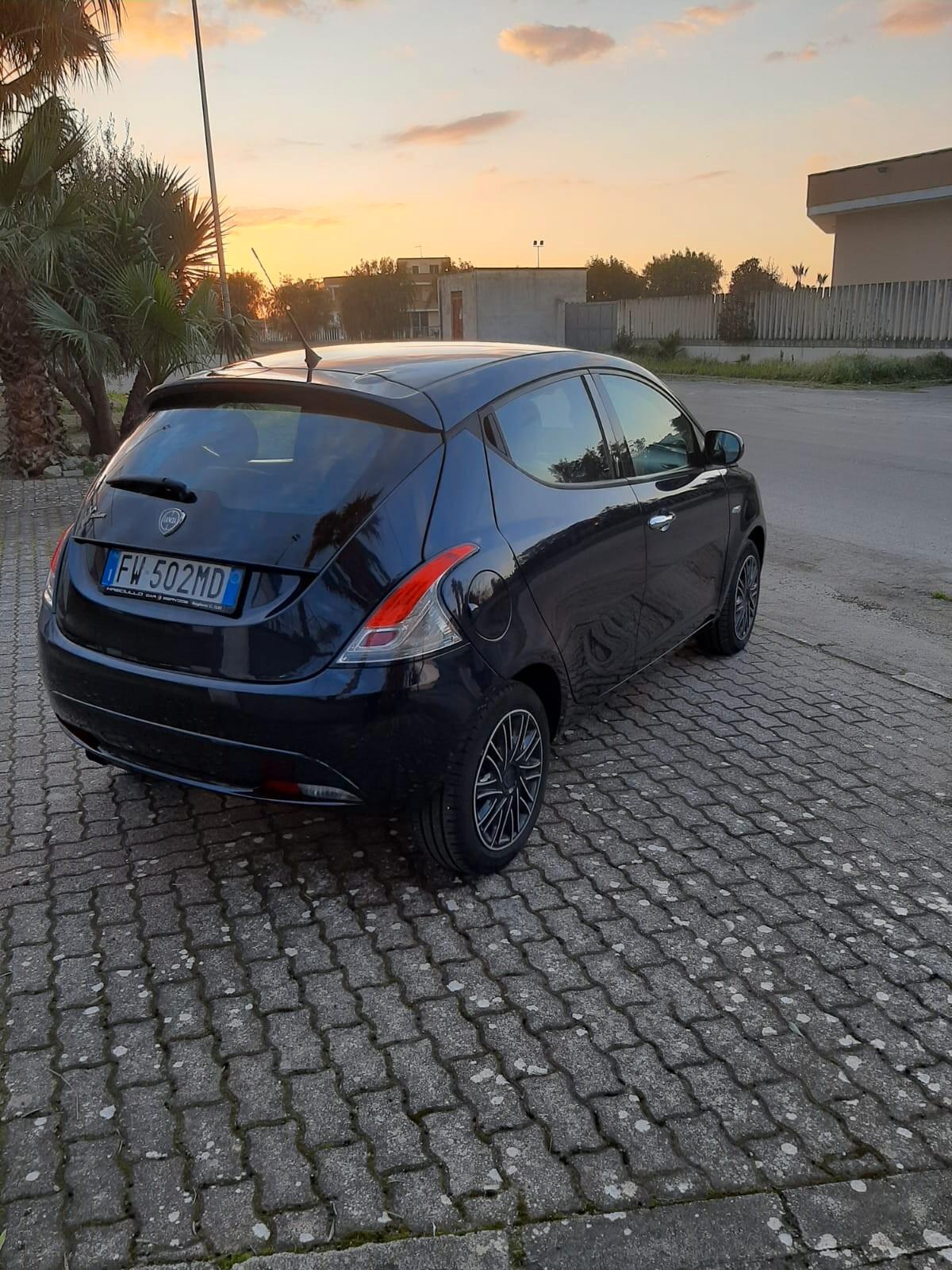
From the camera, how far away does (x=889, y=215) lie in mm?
40812

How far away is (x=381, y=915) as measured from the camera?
132 inches

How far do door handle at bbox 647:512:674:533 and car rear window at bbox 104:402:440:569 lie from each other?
144 cm

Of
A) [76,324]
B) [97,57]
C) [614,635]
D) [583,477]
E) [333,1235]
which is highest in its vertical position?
[97,57]

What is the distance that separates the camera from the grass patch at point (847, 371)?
1141 inches

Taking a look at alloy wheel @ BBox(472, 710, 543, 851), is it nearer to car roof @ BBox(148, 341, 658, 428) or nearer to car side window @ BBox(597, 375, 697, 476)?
car roof @ BBox(148, 341, 658, 428)

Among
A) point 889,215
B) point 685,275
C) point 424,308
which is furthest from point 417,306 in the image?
point 889,215

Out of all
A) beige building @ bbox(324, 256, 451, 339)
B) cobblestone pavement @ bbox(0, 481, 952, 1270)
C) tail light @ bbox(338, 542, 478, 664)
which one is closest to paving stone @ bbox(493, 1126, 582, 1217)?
cobblestone pavement @ bbox(0, 481, 952, 1270)

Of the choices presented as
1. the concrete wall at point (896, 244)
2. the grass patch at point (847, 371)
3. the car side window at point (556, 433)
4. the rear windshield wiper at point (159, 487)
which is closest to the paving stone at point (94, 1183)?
the rear windshield wiper at point (159, 487)

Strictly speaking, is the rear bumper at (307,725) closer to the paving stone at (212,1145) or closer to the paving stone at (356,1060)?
the paving stone at (356,1060)

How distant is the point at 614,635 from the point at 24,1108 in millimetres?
2634

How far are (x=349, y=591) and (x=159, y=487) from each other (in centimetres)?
83

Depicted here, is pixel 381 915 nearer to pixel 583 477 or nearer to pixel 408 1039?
pixel 408 1039

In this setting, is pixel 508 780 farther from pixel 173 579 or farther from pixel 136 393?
pixel 136 393

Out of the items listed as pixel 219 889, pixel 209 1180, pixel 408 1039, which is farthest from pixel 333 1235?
pixel 219 889
